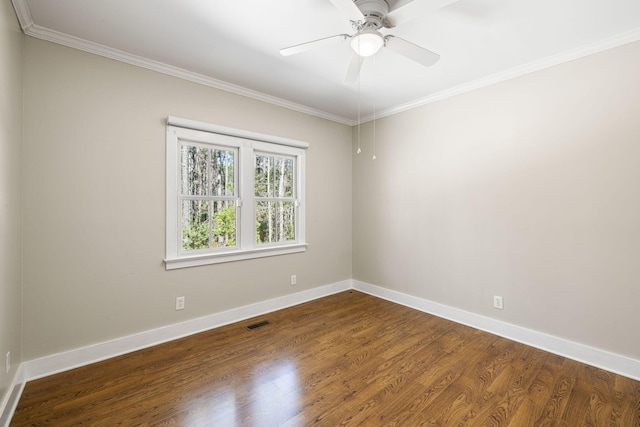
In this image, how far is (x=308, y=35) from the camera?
2.20 m

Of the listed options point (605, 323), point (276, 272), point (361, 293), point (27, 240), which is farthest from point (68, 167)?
point (605, 323)

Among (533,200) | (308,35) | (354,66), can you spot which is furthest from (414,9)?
(533,200)

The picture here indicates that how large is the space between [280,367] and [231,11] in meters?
2.67

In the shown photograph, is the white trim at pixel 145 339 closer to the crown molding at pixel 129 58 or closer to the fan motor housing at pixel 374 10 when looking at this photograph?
the crown molding at pixel 129 58

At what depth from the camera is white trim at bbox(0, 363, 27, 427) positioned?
1.61 m

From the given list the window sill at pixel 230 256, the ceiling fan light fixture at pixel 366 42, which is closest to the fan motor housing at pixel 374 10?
the ceiling fan light fixture at pixel 366 42

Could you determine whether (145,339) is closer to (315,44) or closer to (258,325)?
(258,325)

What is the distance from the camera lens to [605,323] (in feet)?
7.40

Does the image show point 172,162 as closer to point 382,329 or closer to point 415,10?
point 415,10

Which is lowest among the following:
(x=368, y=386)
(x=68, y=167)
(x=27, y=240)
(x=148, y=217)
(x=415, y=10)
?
(x=368, y=386)

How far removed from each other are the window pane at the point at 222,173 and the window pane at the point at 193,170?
0.27ft

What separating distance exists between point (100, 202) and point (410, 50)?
8.92 feet

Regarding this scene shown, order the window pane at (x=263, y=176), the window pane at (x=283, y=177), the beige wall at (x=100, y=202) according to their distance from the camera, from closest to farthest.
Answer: the beige wall at (x=100, y=202), the window pane at (x=263, y=176), the window pane at (x=283, y=177)

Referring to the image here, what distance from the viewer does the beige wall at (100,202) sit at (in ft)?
6.96
